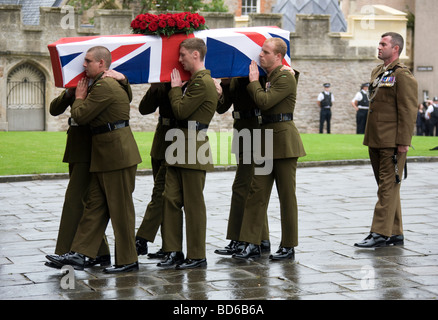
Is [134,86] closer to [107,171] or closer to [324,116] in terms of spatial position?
[324,116]

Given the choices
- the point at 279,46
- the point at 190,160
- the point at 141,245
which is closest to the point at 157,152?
the point at 190,160

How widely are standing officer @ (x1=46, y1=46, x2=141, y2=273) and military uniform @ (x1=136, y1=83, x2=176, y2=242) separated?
52 cm

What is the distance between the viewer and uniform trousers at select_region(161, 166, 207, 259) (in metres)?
7.27

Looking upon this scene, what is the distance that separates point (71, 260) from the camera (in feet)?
23.2

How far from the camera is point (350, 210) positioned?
35.3ft

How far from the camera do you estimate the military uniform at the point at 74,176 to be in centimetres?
722

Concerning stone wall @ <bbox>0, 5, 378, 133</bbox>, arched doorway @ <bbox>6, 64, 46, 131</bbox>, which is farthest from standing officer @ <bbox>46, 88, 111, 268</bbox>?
arched doorway @ <bbox>6, 64, 46, 131</bbox>

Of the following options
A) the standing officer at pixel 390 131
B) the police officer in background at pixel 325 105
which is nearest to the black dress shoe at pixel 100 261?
the standing officer at pixel 390 131

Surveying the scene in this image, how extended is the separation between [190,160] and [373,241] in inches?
87.5

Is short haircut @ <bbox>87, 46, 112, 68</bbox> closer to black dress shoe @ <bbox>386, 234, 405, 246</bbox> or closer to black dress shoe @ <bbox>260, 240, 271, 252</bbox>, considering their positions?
black dress shoe @ <bbox>260, 240, 271, 252</bbox>

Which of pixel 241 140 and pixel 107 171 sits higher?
pixel 241 140
